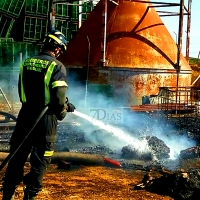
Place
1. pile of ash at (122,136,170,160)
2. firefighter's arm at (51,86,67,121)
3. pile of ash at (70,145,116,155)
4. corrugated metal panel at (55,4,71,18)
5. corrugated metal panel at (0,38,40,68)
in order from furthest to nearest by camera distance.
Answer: corrugated metal panel at (55,4,71,18) → corrugated metal panel at (0,38,40,68) → pile of ash at (70,145,116,155) → pile of ash at (122,136,170,160) → firefighter's arm at (51,86,67,121)

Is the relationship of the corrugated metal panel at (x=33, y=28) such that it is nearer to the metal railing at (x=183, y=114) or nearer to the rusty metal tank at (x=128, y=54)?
the rusty metal tank at (x=128, y=54)

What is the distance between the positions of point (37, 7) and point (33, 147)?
2173 cm

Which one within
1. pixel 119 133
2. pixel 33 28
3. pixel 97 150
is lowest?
pixel 97 150

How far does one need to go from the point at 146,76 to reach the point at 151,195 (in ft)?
30.9

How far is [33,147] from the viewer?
4.10 meters

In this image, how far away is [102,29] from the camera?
13977 millimetres

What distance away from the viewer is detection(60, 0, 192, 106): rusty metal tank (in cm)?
1395

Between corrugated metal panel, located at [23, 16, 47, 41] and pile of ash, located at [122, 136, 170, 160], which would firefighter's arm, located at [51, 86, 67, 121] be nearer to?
pile of ash, located at [122, 136, 170, 160]

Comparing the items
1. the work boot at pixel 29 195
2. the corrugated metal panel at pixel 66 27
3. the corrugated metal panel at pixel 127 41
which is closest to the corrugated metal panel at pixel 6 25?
the corrugated metal panel at pixel 66 27

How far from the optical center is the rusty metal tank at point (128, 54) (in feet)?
45.8

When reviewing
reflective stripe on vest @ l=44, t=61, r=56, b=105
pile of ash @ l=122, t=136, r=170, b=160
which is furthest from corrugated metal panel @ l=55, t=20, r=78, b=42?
reflective stripe on vest @ l=44, t=61, r=56, b=105

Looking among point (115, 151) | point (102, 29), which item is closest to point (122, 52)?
point (102, 29)

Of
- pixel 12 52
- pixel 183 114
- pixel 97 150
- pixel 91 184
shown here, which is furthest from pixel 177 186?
pixel 12 52

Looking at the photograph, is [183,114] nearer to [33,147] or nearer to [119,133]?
[119,133]
